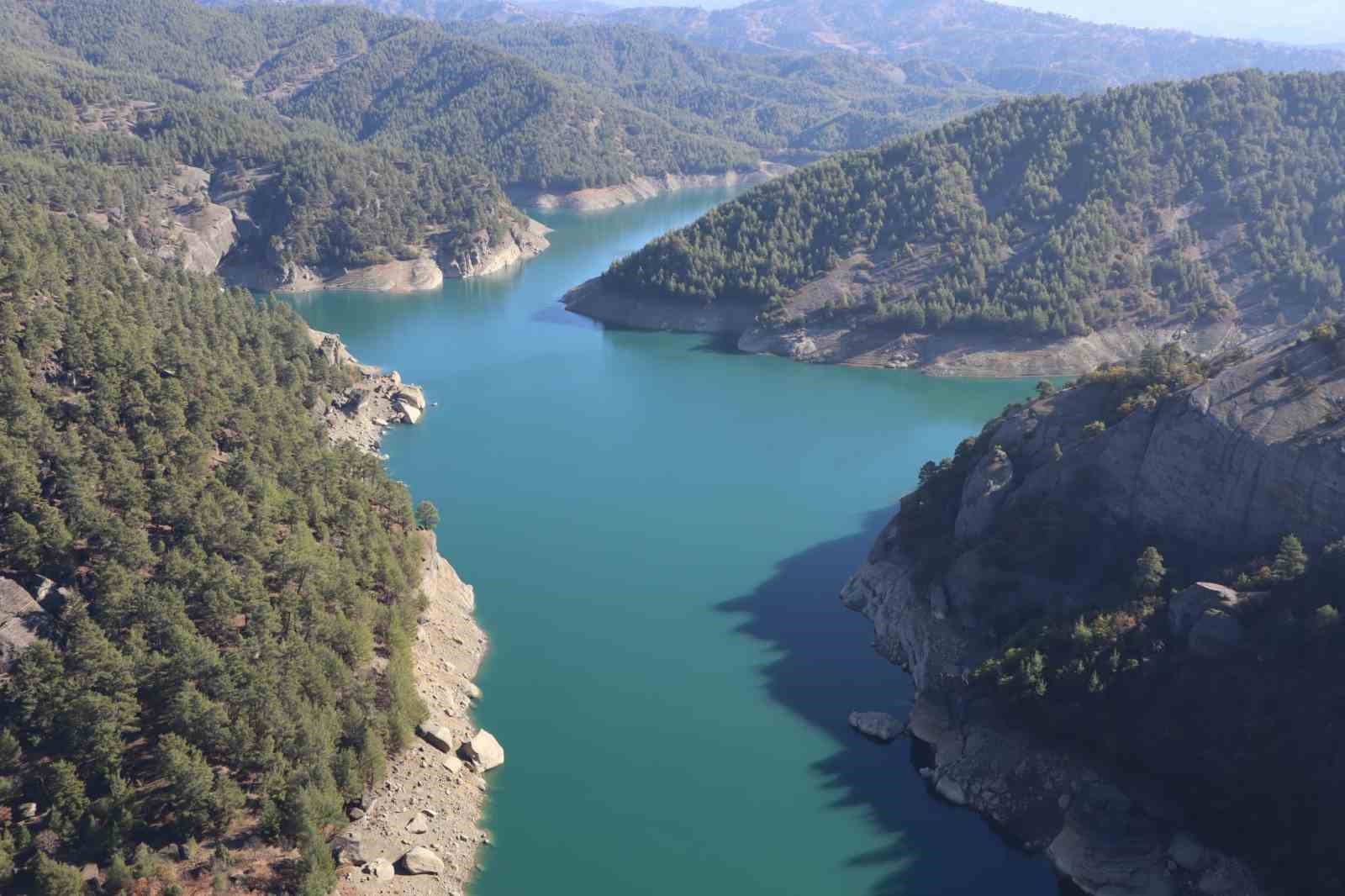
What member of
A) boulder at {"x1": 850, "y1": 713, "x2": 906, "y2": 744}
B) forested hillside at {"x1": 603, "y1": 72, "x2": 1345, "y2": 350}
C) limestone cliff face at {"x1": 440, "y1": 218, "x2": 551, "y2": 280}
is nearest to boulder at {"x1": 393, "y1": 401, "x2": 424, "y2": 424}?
forested hillside at {"x1": 603, "y1": 72, "x2": 1345, "y2": 350}

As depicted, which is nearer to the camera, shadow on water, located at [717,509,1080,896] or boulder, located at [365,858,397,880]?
boulder, located at [365,858,397,880]

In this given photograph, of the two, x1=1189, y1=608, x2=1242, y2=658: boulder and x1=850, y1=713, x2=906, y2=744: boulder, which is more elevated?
x1=1189, y1=608, x2=1242, y2=658: boulder

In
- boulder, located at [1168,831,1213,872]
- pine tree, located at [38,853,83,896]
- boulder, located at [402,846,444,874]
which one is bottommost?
boulder, located at [402,846,444,874]

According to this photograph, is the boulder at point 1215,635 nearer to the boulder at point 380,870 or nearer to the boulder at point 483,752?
the boulder at point 483,752

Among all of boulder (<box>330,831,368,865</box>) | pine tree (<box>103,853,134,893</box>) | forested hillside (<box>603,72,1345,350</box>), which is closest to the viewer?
pine tree (<box>103,853,134,893</box>)

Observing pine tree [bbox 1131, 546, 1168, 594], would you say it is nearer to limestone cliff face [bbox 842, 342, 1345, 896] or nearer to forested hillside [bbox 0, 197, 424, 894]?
limestone cliff face [bbox 842, 342, 1345, 896]

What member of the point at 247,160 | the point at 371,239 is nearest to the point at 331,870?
the point at 371,239

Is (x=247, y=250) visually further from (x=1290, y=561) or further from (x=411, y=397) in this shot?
(x=1290, y=561)
